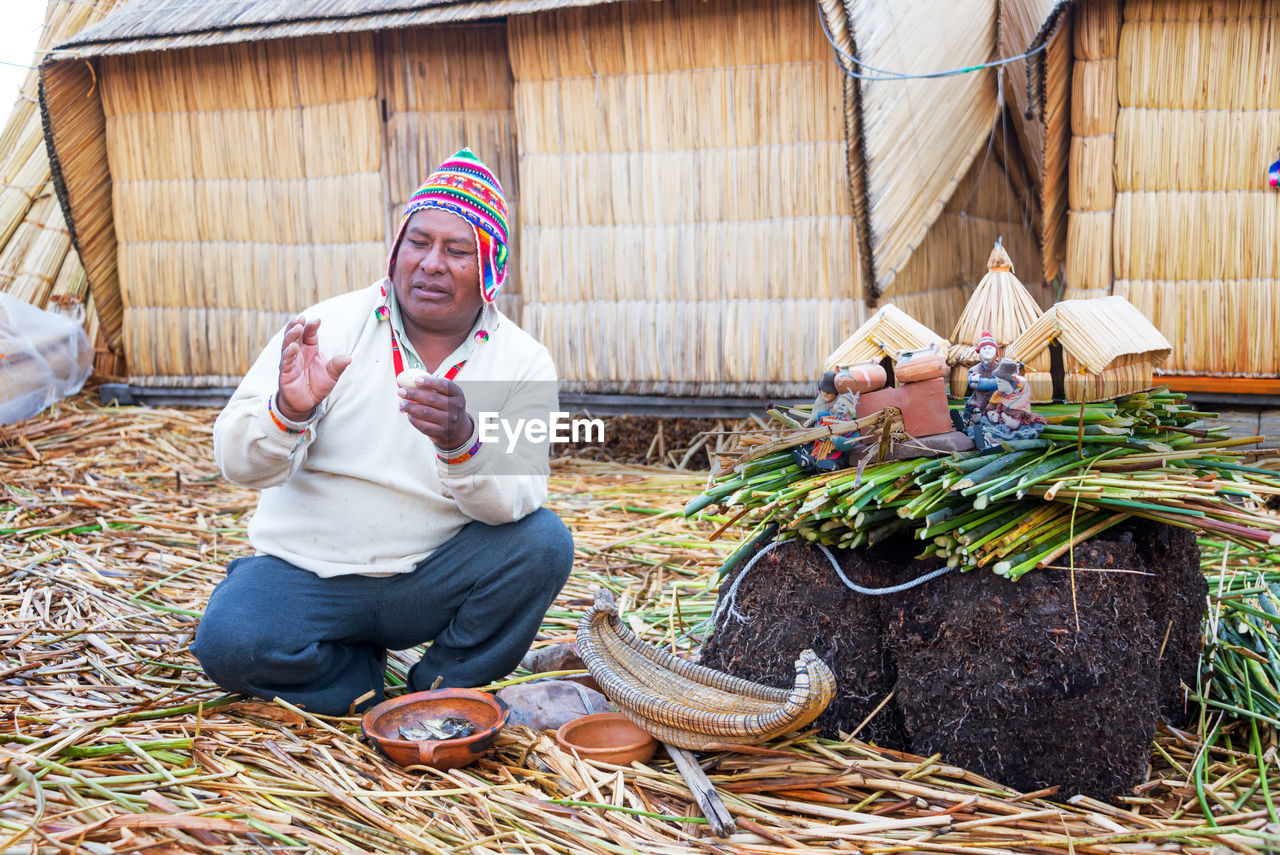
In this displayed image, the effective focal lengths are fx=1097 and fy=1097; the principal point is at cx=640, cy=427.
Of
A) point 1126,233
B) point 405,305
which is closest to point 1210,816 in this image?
point 405,305

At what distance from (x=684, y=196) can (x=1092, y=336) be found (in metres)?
3.06

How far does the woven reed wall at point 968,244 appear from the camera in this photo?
533cm

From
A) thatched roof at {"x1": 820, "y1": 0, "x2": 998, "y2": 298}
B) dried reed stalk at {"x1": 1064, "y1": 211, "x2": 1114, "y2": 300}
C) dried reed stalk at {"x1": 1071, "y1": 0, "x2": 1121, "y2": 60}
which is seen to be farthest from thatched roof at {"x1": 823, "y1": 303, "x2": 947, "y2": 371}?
dried reed stalk at {"x1": 1071, "y1": 0, "x2": 1121, "y2": 60}

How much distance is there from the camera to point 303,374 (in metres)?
2.44

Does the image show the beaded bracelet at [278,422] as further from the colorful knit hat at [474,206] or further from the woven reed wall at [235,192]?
the woven reed wall at [235,192]

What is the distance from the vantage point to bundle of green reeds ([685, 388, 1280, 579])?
217 centimetres

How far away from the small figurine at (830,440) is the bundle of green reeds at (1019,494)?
4cm

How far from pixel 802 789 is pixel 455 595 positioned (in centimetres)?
100

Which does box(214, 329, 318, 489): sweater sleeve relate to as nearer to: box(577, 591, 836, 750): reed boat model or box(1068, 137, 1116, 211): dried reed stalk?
box(577, 591, 836, 750): reed boat model

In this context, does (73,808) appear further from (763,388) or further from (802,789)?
(763,388)

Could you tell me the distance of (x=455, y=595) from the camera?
9.15 feet

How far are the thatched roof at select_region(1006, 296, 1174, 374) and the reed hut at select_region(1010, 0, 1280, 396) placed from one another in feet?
7.75

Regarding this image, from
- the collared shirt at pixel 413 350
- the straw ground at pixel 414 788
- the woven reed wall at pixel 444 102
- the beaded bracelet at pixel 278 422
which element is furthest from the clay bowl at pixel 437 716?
the woven reed wall at pixel 444 102

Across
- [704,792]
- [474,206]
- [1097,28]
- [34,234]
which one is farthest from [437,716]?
[34,234]
